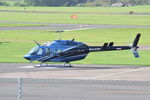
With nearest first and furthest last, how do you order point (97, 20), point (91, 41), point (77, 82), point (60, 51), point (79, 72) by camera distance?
1. point (77, 82)
2. point (79, 72)
3. point (60, 51)
4. point (91, 41)
5. point (97, 20)

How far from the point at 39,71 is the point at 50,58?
3.84 meters

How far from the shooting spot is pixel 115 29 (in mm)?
78375

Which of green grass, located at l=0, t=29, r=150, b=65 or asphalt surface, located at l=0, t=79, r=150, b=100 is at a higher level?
asphalt surface, located at l=0, t=79, r=150, b=100

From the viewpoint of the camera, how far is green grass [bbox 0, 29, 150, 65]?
41500 millimetres

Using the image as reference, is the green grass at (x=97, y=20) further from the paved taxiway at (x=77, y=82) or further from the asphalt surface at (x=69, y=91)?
the asphalt surface at (x=69, y=91)

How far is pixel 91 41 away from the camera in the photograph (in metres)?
60.5

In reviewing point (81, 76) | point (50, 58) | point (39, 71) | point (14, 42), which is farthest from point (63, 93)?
point (14, 42)

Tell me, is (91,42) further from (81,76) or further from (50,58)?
(81,76)

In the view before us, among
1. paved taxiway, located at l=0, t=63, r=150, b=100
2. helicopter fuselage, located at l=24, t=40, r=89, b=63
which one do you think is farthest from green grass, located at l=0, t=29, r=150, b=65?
paved taxiway, located at l=0, t=63, r=150, b=100

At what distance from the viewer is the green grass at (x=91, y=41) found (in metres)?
41.5

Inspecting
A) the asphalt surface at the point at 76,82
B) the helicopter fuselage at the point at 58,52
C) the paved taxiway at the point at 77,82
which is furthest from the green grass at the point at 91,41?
the asphalt surface at the point at 76,82

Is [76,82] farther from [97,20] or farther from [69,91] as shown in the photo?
[97,20]

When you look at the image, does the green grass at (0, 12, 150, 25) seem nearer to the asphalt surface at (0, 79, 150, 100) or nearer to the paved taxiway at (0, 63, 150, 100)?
the paved taxiway at (0, 63, 150, 100)

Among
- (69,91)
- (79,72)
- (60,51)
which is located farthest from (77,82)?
(60,51)
